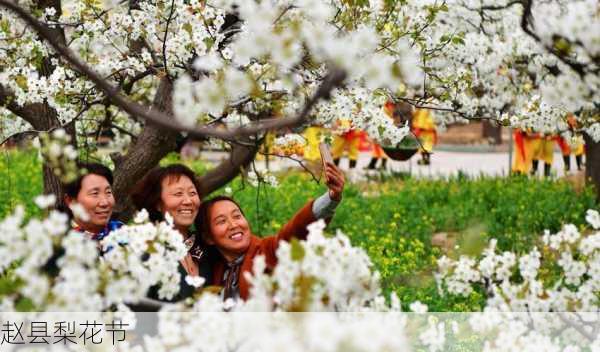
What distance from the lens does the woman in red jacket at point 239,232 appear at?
10.5 ft

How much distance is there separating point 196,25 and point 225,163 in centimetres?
259

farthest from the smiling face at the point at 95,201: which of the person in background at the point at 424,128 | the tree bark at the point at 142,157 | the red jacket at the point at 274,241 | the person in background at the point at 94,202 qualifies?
the person in background at the point at 424,128

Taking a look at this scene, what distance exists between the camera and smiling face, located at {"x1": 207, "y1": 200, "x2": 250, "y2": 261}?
3.30 meters

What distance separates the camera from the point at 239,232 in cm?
331

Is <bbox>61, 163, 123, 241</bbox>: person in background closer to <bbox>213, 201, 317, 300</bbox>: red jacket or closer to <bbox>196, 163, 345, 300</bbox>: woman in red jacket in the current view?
<bbox>196, 163, 345, 300</bbox>: woman in red jacket

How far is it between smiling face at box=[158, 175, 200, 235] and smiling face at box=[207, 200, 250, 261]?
3.7 inches

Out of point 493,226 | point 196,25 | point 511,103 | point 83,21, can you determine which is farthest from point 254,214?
point 196,25

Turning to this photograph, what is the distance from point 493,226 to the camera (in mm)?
7070

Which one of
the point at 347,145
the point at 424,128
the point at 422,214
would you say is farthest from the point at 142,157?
the point at 347,145

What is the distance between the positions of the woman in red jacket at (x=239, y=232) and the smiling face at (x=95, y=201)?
36 centimetres

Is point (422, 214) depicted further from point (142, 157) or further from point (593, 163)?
point (142, 157)

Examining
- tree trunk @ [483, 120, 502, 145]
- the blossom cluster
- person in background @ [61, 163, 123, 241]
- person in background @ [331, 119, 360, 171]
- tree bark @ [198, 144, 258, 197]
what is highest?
tree trunk @ [483, 120, 502, 145]

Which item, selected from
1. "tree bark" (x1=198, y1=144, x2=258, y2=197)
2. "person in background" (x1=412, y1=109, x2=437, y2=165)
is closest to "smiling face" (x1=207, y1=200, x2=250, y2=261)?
"tree bark" (x1=198, y1=144, x2=258, y2=197)

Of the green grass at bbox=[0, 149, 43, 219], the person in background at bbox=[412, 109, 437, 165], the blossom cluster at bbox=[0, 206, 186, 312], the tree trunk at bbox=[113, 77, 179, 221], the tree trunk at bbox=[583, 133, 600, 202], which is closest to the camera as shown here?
the blossom cluster at bbox=[0, 206, 186, 312]
